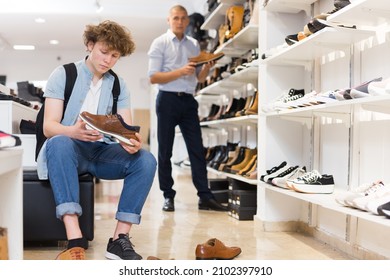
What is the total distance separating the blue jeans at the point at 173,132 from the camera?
345 cm

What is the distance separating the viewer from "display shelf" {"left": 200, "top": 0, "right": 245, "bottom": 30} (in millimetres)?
4036

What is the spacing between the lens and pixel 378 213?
1.63 metres

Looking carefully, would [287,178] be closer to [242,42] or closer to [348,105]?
[348,105]

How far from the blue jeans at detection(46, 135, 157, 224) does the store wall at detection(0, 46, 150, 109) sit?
687 millimetres

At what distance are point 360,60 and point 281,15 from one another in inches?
31.0

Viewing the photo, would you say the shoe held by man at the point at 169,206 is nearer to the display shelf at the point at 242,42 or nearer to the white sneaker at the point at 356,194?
the display shelf at the point at 242,42

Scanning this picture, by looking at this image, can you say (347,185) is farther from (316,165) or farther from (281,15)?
(281,15)

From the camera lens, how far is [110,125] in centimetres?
195

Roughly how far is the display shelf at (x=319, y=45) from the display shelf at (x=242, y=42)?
513 millimetres

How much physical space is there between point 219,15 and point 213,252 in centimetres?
286

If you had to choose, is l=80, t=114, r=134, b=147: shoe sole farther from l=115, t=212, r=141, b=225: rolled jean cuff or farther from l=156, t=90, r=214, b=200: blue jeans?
l=156, t=90, r=214, b=200: blue jeans

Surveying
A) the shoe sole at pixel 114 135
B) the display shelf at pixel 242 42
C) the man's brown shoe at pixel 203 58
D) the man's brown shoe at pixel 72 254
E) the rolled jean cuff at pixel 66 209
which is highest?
the display shelf at pixel 242 42

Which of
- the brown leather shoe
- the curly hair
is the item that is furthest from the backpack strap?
the brown leather shoe

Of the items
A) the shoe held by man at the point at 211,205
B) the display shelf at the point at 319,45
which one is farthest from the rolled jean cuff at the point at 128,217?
the shoe held by man at the point at 211,205
